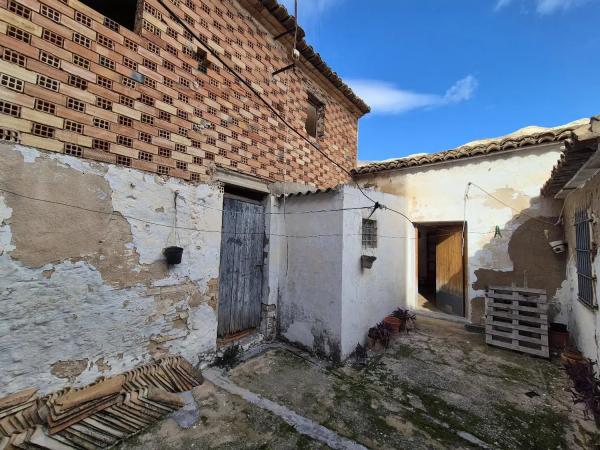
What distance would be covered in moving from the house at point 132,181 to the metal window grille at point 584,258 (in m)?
5.02

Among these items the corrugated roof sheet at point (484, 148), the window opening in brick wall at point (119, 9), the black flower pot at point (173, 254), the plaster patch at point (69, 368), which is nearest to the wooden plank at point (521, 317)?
the corrugated roof sheet at point (484, 148)

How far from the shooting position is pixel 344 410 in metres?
3.25

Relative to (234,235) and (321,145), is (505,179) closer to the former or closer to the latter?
(321,145)

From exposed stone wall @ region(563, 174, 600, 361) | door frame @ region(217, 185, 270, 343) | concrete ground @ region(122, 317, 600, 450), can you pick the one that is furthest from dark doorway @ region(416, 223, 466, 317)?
door frame @ region(217, 185, 270, 343)

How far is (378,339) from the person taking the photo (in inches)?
199

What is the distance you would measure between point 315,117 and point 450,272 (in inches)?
221

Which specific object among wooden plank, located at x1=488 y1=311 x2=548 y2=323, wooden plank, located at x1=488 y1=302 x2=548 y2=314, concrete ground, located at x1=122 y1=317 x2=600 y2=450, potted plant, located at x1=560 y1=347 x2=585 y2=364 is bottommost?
concrete ground, located at x1=122 y1=317 x2=600 y2=450

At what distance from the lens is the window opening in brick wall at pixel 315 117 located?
22.3 feet

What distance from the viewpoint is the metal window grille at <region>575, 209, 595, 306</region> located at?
394cm

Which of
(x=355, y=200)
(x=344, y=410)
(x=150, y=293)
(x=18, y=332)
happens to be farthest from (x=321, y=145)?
(x=18, y=332)

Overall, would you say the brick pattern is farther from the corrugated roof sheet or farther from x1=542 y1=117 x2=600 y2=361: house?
x1=542 y1=117 x2=600 y2=361: house

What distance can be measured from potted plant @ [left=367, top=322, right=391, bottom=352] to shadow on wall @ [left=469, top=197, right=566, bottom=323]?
2644 millimetres

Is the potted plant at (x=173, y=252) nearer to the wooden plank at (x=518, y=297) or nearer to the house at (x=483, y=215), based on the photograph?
the house at (x=483, y=215)

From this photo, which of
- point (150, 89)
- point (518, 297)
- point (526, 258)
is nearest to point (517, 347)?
point (518, 297)
